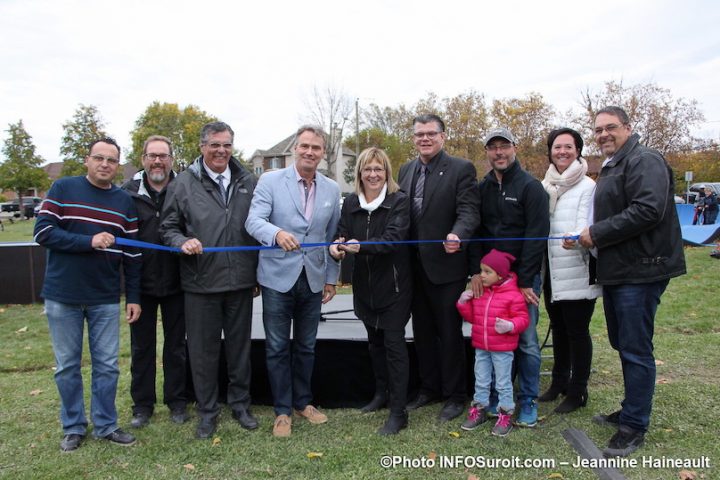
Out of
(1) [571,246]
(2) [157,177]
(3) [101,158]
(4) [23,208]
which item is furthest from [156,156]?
(4) [23,208]

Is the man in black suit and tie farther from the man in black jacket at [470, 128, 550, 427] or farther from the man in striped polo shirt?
the man in striped polo shirt

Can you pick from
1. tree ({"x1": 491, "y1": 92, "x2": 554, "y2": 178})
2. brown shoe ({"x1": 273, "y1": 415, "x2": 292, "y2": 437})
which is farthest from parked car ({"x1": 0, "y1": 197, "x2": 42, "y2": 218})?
brown shoe ({"x1": 273, "y1": 415, "x2": 292, "y2": 437})

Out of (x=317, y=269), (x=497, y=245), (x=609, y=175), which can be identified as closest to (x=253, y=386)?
(x=317, y=269)

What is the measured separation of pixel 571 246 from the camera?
12.3 feet

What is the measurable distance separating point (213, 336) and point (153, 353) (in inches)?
25.3

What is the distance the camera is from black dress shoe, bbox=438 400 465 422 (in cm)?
404

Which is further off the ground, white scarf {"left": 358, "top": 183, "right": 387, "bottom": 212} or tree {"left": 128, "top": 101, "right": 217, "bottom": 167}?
tree {"left": 128, "top": 101, "right": 217, "bottom": 167}

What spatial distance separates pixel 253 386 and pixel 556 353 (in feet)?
8.36

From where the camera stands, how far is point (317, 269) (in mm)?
3936

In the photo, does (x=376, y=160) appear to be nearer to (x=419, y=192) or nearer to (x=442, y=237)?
(x=419, y=192)

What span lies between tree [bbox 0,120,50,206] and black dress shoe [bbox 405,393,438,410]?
42723 mm

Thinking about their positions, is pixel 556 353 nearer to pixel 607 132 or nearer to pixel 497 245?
pixel 497 245

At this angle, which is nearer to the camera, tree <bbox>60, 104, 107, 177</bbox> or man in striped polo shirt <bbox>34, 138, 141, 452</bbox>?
man in striped polo shirt <bbox>34, 138, 141, 452</bbox>

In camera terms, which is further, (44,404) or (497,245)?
(44,404)
